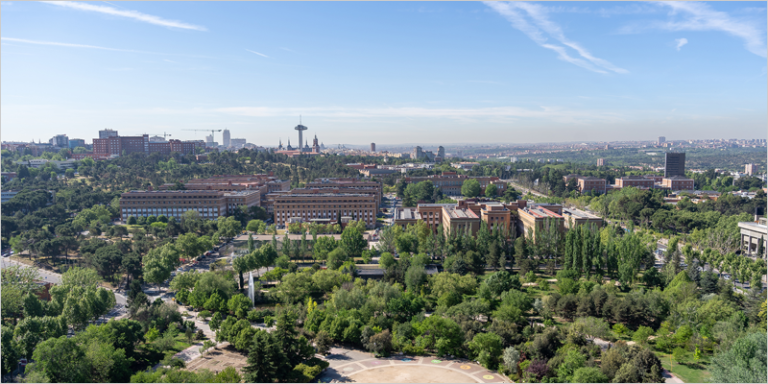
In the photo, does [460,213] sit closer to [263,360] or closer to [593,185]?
Answer: [263,360]

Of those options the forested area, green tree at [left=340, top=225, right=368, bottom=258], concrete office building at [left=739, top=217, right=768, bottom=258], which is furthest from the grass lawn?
green tree at [left=340, top=225, right=368, bottom=258]

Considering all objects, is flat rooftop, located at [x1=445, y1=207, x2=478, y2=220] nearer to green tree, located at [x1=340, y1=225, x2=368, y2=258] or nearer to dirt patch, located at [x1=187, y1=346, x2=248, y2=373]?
green tree, located at [x1=340, y1=225, x2=368, y2=258]

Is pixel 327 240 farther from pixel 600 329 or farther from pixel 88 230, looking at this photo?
pixel 88 230

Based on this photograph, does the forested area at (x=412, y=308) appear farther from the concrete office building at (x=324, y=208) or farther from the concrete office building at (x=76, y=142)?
the concrete office building at (x=76, y=142)

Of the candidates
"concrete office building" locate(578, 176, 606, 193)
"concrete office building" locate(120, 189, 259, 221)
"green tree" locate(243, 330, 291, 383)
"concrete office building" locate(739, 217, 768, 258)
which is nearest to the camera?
"green tree" locate(243, 330, 291, 383)

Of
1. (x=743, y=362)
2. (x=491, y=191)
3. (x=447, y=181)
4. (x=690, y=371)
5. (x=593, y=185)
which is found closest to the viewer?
(x=743, y=362)

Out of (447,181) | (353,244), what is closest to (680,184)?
(447,181)

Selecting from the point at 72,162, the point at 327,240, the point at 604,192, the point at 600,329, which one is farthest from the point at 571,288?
the point at 72,162
